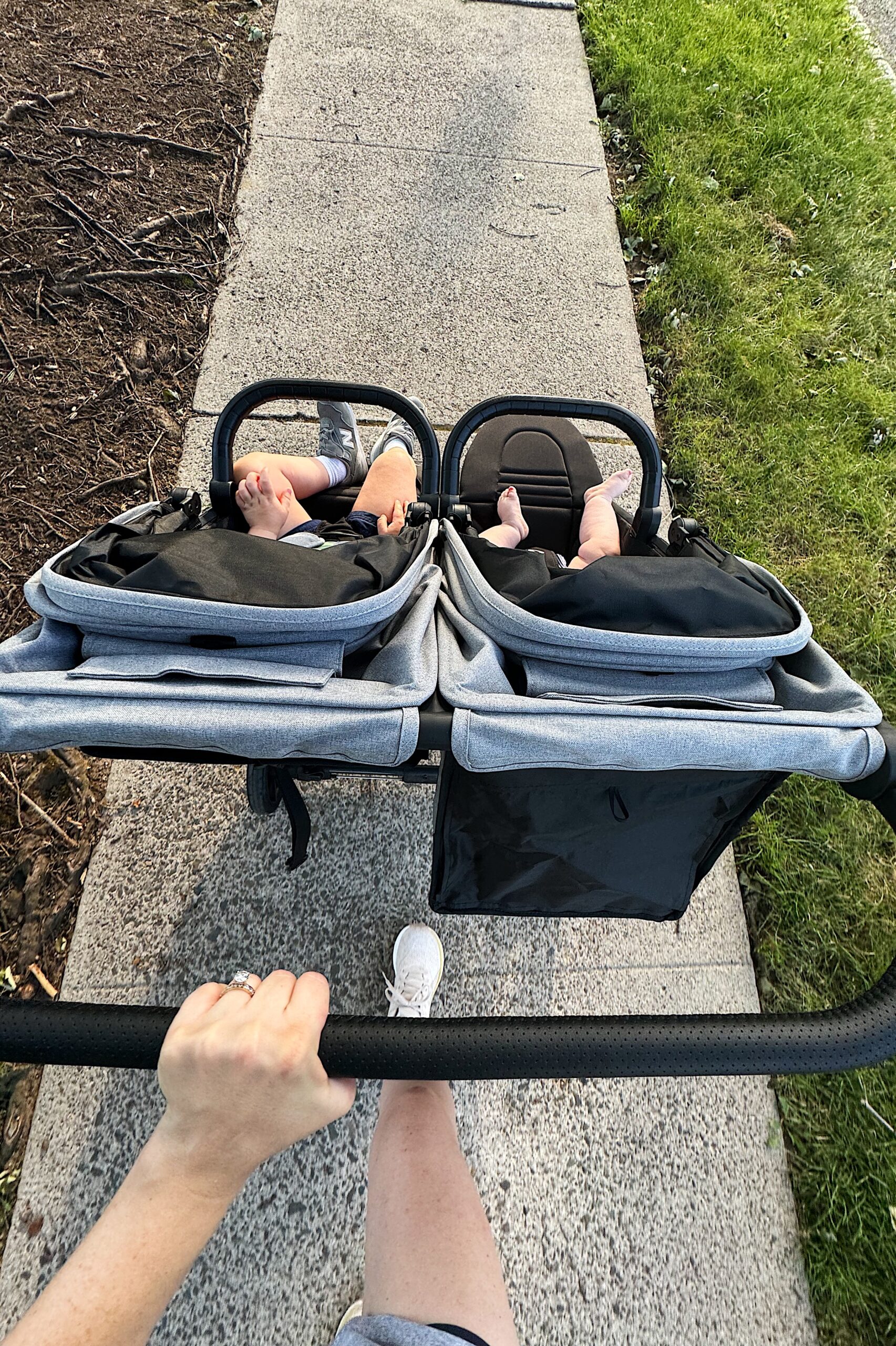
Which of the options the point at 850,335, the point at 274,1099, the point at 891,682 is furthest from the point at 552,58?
the point at 274,1099

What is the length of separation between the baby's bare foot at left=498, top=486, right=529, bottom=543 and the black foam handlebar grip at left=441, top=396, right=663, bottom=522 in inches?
6.7

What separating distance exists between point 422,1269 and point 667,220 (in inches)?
151

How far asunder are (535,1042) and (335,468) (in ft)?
5.37

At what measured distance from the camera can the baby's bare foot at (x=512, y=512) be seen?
1.83m

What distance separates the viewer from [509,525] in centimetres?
183

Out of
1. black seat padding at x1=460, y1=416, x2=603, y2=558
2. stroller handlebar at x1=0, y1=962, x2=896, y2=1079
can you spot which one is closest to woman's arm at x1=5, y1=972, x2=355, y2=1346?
stroller handlebar at x1=0, y1=962, x2=896, y2=1079

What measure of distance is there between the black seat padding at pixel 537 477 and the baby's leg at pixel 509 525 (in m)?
0.06

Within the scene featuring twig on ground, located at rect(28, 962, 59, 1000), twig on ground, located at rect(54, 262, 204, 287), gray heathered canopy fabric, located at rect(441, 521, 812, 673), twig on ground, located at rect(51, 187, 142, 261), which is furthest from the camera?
twig on ground, located at rect(51, 187, 142, 261)

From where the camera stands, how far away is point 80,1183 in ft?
4.86

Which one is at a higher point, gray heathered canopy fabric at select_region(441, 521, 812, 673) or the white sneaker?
gray heathered canopy fabric at select_region(441, 521, 812, 673)

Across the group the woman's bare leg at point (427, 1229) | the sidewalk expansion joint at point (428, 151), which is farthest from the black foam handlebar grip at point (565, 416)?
the sidewalk expansion joint at point (428, 151)

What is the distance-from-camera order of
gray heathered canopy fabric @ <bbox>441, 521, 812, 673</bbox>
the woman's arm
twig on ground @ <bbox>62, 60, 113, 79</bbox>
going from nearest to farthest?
A: the woman's arm
gray heathered canopy fabric @ <bbox>441, 521, 812, 673</bbox>
twig on ground @ <bbox>62, 60, 113, 79</bbox>

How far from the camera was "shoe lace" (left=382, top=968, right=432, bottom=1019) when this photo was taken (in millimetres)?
1631

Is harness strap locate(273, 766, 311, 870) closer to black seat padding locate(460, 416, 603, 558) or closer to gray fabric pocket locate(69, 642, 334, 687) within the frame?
gray fabric pocket locate(69, 642, 334, 687)
